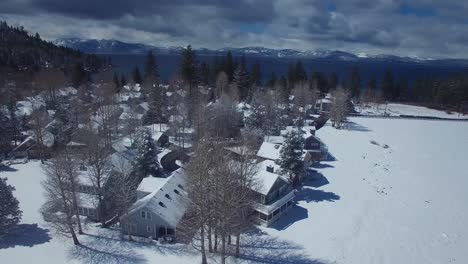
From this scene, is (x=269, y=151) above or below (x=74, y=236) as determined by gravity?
above

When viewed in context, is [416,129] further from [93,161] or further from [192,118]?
[93,161]

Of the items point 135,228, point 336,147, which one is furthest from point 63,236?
point 336,147

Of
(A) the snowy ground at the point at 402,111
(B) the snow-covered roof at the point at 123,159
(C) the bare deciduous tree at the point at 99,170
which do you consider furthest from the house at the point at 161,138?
(A) the snowy ground at the point at 402,111

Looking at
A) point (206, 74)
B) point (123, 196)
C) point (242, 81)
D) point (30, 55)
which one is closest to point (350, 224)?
point (123, 196)

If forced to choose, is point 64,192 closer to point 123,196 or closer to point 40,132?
point 123,196

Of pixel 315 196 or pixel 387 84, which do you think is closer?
pixel 315 196

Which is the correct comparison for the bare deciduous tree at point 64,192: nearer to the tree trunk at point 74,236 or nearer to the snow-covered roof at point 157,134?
the tree trunk at point 74,236

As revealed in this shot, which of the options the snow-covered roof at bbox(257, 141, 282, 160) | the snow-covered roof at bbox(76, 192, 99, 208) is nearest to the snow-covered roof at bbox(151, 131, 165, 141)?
the snow-covered roof at bbox(257, 141, 282, 160)
